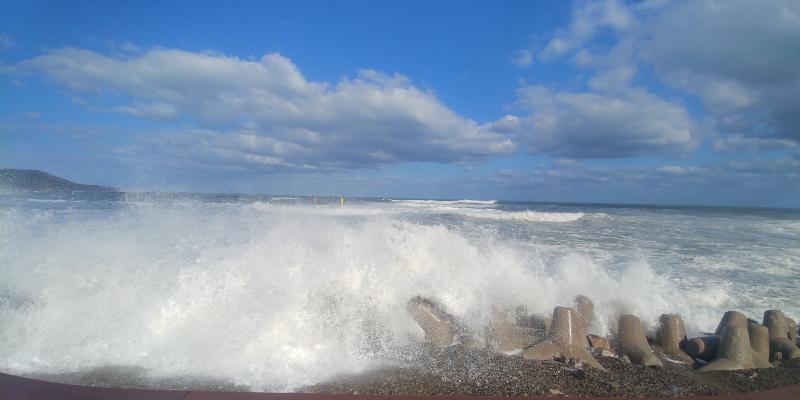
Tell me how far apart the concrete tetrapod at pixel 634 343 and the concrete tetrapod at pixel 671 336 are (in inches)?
14.9

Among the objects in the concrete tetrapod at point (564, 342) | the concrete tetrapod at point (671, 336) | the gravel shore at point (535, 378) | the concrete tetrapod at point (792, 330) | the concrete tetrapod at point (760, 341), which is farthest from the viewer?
the concrete tetrapod at point (792, 330)

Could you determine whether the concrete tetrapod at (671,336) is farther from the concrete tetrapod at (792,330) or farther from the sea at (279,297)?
the concrete tetrapod at (792,330)

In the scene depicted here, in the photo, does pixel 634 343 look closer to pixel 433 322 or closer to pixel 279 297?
pixel 433 322

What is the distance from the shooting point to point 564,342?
4.42 meters

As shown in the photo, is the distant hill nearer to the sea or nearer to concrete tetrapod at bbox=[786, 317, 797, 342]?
the sea

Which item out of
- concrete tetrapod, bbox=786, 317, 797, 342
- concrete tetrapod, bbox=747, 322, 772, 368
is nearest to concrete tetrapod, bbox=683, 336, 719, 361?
concrete tetrapod, bbox=747, 322, 772, 368

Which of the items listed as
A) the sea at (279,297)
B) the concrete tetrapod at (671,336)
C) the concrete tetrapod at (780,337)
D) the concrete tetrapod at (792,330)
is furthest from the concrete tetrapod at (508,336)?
the concrete tetrapod at (792,330)

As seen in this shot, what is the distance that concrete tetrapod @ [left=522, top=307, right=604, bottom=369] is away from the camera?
14.1 ft

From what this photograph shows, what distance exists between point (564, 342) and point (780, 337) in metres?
3.09

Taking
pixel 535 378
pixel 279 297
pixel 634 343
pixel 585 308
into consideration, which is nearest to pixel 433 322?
pixel 535 378

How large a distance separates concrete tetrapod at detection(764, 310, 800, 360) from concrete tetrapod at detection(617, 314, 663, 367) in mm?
1623

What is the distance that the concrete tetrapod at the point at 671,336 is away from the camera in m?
4.91

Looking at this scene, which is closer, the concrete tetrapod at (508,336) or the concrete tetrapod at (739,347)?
the concrete tetrapod at (739,347)

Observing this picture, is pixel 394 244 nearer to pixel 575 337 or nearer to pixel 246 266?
pixel 246 266
